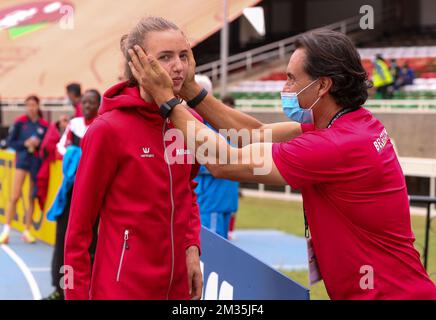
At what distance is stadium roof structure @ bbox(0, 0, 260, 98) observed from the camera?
26.5 meters

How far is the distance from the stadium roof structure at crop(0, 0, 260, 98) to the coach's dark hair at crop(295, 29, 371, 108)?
857 inches

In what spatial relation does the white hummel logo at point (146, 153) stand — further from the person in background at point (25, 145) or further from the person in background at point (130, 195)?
the person in background at point (25, 145)

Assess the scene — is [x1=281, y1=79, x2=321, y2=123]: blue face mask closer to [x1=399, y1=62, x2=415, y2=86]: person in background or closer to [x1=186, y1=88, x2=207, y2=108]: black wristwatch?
[x1=186, y1=88, x2=207, y2=108]: black wristwatch

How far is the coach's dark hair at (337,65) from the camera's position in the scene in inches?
127

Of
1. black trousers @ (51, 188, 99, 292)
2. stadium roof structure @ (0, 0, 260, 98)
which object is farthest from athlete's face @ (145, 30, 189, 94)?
stadium roof structure @ (0, 0, 260, 98)

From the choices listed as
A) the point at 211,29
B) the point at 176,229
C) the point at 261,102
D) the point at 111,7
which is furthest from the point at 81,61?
the point at 176,229

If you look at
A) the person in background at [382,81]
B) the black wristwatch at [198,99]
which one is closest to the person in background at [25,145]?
the black wristwatch at [198,99]

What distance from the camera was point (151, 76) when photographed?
318cm

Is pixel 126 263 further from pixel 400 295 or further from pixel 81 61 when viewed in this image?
pixel 81 61

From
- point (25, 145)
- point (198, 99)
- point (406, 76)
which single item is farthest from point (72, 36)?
point (198, 99)

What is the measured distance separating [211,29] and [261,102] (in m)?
3.40

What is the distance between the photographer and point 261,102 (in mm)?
24516

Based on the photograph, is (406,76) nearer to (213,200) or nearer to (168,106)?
(213,200)
